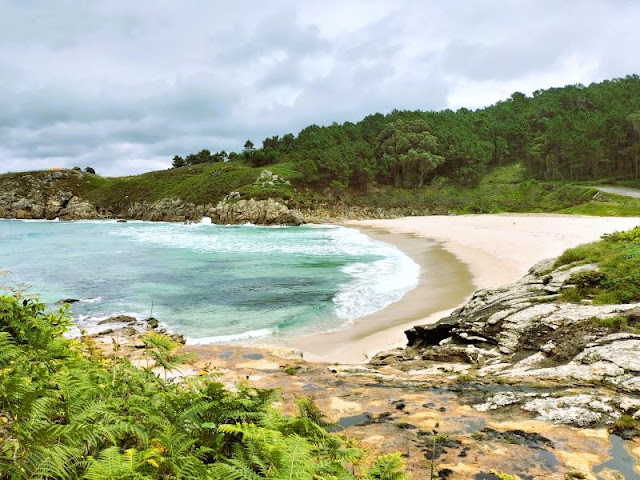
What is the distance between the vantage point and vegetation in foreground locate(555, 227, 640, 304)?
8688 millimetres

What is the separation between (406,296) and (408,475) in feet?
46.7

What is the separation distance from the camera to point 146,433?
361cm

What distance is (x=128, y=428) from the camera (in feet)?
11.7

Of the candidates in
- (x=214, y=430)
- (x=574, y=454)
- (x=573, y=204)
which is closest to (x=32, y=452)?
(x=214, y=430)

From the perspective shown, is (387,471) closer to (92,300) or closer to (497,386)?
(497,386)

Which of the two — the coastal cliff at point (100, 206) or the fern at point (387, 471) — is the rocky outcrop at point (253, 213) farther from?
the fern at point (387, 471)

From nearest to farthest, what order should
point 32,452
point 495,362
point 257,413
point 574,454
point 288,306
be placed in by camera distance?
1. point 32,452
2. point 257,413
3. point 574,454
4. point 495,362
5. point 288,306

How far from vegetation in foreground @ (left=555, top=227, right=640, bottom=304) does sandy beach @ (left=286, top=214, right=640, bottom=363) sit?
194 inches

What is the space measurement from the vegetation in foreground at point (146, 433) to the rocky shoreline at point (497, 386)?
111cm

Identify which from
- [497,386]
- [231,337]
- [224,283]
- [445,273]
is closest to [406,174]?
[445,273]

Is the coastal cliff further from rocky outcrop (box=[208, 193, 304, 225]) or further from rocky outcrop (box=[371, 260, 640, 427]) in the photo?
rocky outcrop (box=[371, 260, 640, 427])

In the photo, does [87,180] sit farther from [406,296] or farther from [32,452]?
[32,452]

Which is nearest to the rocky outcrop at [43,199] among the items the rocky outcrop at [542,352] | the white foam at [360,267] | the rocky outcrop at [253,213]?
the rocky outcrop at [253,213]

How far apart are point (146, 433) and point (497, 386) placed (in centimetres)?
530
